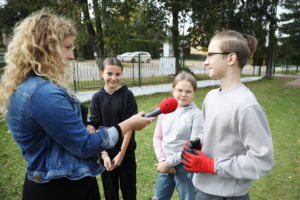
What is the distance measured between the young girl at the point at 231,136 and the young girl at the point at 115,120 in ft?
3.23

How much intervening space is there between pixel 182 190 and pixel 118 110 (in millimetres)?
1045

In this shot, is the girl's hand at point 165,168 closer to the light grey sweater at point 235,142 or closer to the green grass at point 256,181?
the light grey sweater at point 235,142

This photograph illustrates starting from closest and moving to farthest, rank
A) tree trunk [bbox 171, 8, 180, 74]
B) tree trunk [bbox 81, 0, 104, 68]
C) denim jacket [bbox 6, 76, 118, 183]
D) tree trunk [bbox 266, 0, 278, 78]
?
denim jacket [bbox 6, 76, 118, 183] → tree trunk [bbox 81, 0, 104, 68] → tree trunk [bbox 171, 8, 180, 74] → tree trunk [bbox 266, 0, 278, 78]

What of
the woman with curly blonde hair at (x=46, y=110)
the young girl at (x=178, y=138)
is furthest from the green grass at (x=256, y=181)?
the woman with curly blonde hair at (x=46, y=110)

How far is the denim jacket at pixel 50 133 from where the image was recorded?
4.23 ft

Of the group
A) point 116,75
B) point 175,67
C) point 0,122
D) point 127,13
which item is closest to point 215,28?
point 175,67

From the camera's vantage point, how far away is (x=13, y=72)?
140 centimetres

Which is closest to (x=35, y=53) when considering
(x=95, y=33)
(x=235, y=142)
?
(x=235, y=142)

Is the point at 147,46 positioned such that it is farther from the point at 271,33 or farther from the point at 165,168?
the point at 165,168

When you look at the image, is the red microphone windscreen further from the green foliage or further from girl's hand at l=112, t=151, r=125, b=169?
the green foliage

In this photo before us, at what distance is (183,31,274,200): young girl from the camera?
1480 millimetres

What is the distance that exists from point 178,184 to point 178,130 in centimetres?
55

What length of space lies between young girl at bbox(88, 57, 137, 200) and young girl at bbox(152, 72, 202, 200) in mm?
336

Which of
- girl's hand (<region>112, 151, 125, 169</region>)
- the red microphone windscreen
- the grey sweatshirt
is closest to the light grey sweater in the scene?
the red microphone windscreen
